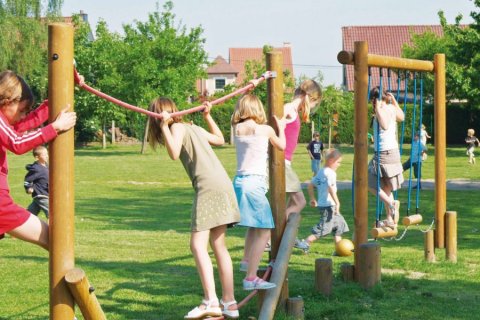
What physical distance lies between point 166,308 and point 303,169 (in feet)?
79.9

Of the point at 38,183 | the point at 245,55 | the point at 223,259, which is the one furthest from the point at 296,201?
the point at 245,55

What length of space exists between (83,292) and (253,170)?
2.18m

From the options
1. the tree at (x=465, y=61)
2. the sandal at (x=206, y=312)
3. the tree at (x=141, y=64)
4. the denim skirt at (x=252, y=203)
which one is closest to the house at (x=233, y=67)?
the tree at (x=141, y=64)

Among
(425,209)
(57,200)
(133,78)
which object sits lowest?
(425,209)

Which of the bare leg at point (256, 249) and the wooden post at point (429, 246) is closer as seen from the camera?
the bare leg at point (256, 249)

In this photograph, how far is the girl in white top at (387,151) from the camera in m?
10.5

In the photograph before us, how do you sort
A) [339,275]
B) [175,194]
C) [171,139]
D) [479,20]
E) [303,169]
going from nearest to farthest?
[171,139] → [339,275] → [175,194] → [303,169] → [479,20]

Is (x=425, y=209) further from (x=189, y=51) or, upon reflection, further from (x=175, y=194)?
(x=189, y=51)

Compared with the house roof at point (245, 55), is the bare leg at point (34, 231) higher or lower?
lower

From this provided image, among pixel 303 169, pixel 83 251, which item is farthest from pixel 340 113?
pixel 83 251

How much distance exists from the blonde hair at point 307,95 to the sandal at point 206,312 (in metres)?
2.95

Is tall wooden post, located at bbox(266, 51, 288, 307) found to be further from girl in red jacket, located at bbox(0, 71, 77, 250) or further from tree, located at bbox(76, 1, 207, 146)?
tree, located at bbox(76, 1, 207, 146)

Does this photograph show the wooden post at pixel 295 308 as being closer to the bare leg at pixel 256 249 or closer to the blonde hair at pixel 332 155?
the bare leg at pixel 256 249

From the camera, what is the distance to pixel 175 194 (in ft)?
74.7
